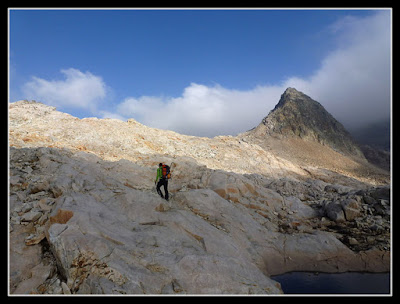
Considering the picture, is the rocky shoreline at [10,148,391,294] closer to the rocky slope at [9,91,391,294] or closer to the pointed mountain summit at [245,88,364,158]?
the rocky slope at [9,91,391,294]

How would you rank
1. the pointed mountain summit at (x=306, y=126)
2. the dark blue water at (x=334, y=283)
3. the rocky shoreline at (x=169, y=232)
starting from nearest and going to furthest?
the rocky shoreline at (x=169, y=232) < the dark blue water at (x=334, y=283) < the pointed mountain summit at (x=306, y=126)

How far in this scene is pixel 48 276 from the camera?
6.27m

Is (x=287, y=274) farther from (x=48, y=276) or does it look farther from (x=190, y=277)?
(x=48, y=276)

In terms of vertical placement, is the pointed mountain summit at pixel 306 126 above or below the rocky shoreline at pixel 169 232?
above

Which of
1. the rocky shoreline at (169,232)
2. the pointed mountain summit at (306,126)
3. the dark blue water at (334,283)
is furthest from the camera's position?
the pointed mountain summit at (306,126)

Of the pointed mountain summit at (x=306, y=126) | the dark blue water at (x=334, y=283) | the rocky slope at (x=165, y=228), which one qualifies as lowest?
the dark blue water at (x=334, y=283)

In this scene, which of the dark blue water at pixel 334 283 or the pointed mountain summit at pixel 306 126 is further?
the pointed mountain summit at pixel 306 126

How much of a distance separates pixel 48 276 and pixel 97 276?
5.28ft

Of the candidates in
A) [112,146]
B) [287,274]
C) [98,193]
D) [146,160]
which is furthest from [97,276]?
[112,146]

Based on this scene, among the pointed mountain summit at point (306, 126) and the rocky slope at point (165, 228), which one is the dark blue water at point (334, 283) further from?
the pointed mountain summit at point (306, 126)

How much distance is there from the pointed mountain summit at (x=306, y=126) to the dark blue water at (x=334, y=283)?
1898 inches

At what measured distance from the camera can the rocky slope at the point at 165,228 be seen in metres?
6.23

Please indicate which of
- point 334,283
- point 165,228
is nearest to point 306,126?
point 334,283

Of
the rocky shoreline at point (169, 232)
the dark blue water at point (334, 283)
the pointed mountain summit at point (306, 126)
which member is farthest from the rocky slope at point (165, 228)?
the pointed mountain summit at point (306, 126)
